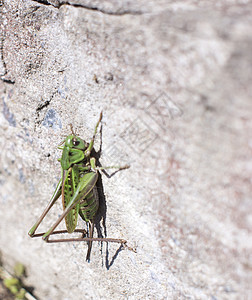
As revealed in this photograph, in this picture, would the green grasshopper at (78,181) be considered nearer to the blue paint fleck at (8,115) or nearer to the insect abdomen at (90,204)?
the insect abdomen at (90,204)


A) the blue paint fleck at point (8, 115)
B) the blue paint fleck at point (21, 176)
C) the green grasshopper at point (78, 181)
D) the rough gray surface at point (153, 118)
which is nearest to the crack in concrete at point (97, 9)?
the rough gray surface at point (153, 118)

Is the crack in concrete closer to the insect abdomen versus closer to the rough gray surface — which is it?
the rough gray surface

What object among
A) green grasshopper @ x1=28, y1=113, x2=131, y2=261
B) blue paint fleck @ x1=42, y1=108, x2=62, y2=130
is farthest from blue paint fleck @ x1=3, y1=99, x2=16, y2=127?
green grasshopper @ x1=28, y1=113, x2=131, y2=261

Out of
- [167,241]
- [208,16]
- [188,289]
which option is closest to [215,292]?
[188,289]

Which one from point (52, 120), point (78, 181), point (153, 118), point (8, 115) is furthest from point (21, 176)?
point (153, 118)

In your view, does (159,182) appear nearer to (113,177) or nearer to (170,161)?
(170,161)

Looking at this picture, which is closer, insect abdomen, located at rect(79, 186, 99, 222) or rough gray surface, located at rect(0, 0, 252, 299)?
rough gray surface, located at rect(0, 0, 252, 299)

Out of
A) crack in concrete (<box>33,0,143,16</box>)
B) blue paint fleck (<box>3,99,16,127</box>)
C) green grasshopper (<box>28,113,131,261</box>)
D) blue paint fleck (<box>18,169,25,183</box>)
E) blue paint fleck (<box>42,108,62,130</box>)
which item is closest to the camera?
crack in concrete (<box>33,0,143,16</box>)
